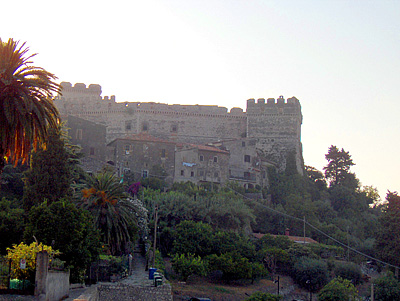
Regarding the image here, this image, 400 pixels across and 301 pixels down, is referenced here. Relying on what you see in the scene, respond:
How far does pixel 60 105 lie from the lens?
7181 cm

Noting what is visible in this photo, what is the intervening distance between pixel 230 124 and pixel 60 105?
22.4 meters

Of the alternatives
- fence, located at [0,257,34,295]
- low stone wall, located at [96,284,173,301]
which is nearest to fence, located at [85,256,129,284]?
low stone wall, located at [96,284,173,301]

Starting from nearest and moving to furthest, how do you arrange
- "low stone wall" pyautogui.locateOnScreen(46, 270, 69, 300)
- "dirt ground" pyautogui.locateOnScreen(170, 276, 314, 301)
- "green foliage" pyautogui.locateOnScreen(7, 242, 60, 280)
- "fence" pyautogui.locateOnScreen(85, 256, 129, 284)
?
"green foliage" pyautogui.locateOnScreen(7, 242, 60, 280)
"low stone wall" pyautogui.locateOnScreen(46, 270, 69, 300)
"fence" pyautogui.locateOnScreen(85, 256, 129, 284)
"dirt ground" pyautogui.locateOnScreen(170, 276, 314, 301)

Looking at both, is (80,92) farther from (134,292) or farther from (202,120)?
(134,292)

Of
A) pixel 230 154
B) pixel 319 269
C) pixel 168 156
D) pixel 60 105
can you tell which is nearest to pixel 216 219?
pixel 319 269

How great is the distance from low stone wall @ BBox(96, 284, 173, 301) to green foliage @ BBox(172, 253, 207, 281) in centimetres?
916

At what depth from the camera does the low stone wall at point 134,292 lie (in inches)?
948

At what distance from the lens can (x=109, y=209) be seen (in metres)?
29.6

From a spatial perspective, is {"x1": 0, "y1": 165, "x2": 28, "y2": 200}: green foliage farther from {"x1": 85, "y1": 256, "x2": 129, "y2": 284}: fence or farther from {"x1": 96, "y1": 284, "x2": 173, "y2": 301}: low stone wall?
{"x1": 96, "y1": 284, "x2": 173, "y2": 301}: low stone wall

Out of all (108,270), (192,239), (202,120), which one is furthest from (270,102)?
(108,270)

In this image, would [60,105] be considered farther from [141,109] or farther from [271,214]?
[271,214]

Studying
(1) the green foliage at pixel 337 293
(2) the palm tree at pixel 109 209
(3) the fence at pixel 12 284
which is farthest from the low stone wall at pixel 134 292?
(1) the green foliage at pixel 337 293

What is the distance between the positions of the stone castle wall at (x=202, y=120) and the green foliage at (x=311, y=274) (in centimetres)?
2846

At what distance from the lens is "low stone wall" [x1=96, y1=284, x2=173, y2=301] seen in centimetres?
2408
